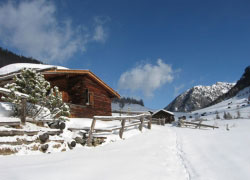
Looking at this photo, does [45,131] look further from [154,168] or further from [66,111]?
[154,168]

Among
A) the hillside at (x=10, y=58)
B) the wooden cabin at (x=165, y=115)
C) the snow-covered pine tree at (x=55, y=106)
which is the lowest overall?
the wooden cabin at (x=165, y=115)

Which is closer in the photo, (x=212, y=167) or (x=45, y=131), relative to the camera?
(x=212, y=167)

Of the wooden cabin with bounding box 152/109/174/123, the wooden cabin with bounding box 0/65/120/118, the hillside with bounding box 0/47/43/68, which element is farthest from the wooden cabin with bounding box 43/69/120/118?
the hillside with bounding box 0/47/43/68

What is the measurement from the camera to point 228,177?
4004mm

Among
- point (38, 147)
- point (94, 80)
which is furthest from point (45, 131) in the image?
point (94, 80)

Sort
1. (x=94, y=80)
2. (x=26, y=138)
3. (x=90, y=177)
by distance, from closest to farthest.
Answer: (x=90, y=177) < (x=26, y=138) < (x=94, y=80)

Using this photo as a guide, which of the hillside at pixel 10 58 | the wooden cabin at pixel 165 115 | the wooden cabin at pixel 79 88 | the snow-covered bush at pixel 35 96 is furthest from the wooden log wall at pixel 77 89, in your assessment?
the hillside at pixel 10 58

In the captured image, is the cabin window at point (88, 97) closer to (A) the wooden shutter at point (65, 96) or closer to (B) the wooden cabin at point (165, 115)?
(A) the wooden shutter at point (65, 96)

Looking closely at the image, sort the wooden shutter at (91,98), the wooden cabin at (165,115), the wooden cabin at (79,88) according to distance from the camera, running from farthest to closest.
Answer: the wooden cabin at (165,115) → the wooden shutter at (91,98) → the wooden cabin at (79,88)

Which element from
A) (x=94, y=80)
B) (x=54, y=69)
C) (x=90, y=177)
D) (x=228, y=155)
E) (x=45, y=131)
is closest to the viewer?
(x=90, y=177)

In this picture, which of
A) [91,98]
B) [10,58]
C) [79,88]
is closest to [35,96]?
[79,88]

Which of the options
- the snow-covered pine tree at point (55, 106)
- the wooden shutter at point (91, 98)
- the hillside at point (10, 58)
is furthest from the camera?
the hillside at point (10, 58)

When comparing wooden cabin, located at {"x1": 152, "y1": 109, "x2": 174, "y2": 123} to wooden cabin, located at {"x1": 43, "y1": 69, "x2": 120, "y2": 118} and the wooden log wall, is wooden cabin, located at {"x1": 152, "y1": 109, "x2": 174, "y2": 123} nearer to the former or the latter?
wooden cabin, located at {"x1": 43, "y1": 69, "x2": 120, "y2": 118}

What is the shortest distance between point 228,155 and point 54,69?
11528 mm
